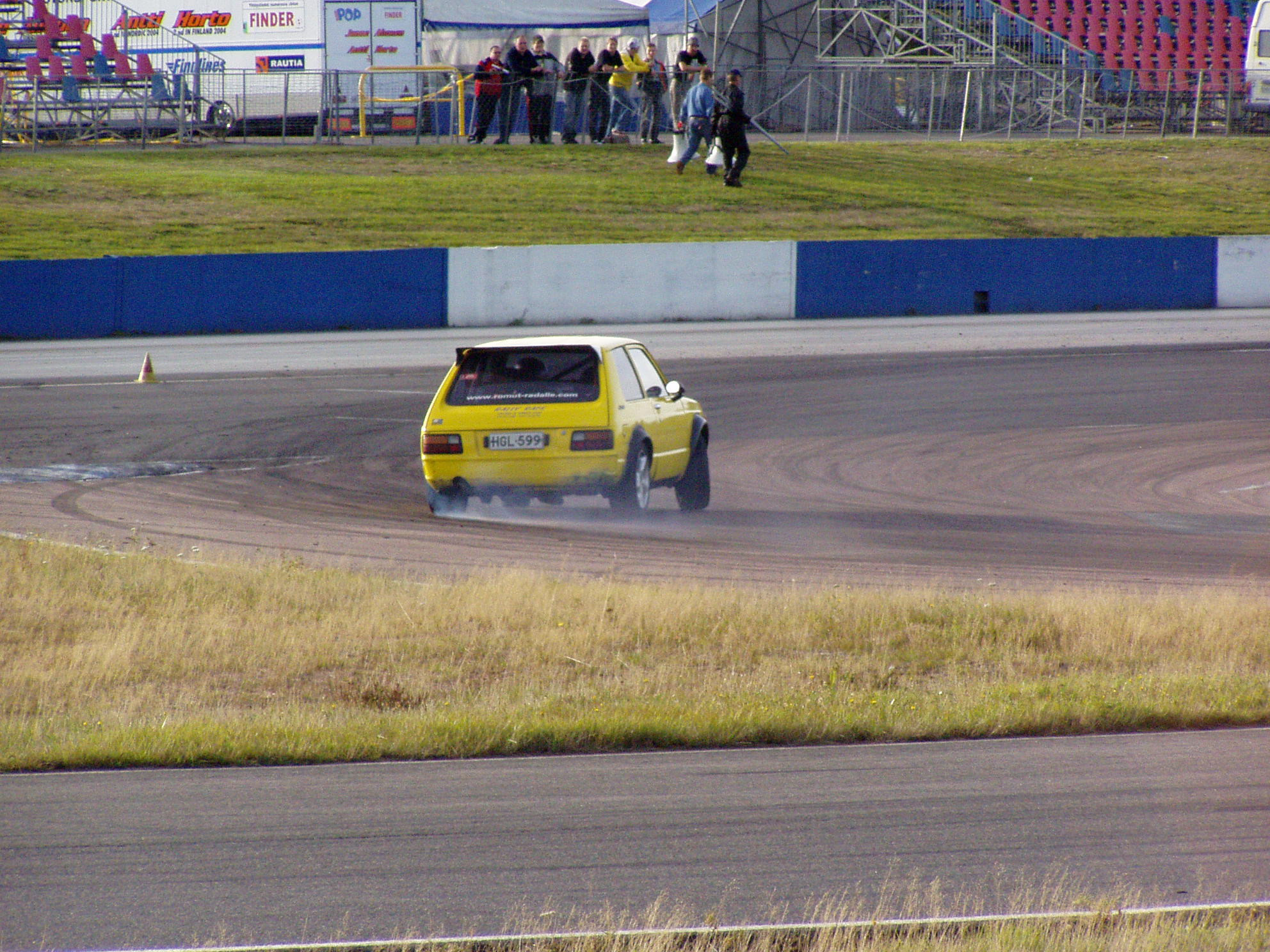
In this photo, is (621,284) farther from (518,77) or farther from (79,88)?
(79,88)

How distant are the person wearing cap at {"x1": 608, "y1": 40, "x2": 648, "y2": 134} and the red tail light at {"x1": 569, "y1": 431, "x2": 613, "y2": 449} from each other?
21973 millimetres

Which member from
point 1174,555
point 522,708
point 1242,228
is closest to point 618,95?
point 1242,228

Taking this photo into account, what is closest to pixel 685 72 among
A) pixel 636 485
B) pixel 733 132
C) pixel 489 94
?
pixel 733 132

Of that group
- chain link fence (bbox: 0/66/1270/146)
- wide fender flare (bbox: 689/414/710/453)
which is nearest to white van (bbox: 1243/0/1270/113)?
chain link fence (bbox: 0/66/1270/146)

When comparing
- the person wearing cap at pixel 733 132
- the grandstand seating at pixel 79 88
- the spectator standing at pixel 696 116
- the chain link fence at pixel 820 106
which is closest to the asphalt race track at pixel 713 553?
the person wearing cap at pixel 733 132

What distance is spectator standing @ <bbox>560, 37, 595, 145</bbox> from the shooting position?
32.1m

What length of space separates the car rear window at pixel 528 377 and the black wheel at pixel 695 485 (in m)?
1.42

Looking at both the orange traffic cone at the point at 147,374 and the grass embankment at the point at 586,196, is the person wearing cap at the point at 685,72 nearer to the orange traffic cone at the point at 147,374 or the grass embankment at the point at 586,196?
the grass embankment at the point at 586,196

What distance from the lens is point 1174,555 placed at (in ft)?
32.8

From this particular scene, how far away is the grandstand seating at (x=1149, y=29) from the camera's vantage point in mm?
43094

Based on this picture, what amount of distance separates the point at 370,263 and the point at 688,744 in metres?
19.7

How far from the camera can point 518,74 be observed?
32.7m

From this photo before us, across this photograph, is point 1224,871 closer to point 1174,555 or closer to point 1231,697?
point 1231,697

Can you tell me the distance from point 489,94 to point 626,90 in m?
3.13
